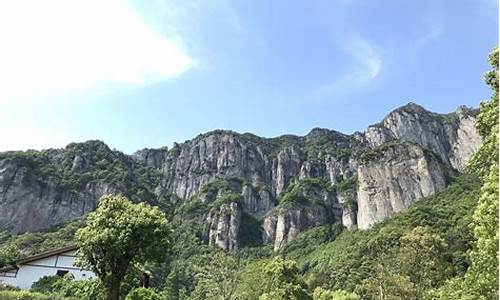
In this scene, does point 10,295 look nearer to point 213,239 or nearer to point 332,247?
point 332,247

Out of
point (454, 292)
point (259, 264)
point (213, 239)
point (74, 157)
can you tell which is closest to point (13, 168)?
point (74, 157)

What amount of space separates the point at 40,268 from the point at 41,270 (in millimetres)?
206

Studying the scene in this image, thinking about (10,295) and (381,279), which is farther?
(381,279)

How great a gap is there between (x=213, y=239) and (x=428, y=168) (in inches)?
2983

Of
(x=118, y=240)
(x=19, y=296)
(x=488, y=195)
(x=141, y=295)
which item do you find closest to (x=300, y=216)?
(x=141, y=295)

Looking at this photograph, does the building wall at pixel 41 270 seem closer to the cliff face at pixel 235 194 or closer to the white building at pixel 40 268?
the white building at pixel 40 268

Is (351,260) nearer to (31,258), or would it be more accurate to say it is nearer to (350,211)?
(350,211)

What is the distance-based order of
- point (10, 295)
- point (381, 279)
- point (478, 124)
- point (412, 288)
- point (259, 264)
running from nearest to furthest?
1. point (478, 124)
2. point (10, 295)
3. point (412, 288)
4. point (381, 279)
5. point (259, 264)

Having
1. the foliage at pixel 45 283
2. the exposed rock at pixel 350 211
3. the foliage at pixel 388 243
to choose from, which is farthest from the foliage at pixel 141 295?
the exposed rock at pixel 350 211

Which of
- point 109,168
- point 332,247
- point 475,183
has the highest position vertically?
point 109,168

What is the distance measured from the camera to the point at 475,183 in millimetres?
139625

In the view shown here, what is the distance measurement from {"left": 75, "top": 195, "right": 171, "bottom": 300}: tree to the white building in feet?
50.1

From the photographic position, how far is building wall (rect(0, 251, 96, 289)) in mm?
41812

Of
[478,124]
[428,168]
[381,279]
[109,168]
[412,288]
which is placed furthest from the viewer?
[109,168]
